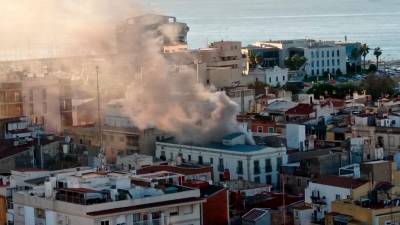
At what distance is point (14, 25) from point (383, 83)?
50.3ft

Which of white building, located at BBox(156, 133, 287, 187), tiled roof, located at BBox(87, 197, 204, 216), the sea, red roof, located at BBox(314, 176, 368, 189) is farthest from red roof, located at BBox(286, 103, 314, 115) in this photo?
the sea

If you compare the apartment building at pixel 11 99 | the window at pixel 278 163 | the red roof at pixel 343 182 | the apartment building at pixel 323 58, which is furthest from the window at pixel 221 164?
the apartment building at pixel 323 58

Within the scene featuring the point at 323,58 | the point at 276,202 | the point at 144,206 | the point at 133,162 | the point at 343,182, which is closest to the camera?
the point at 144,206

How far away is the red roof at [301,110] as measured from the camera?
30.3 meters

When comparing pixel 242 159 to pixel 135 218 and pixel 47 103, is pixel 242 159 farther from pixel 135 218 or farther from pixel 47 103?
pixel 135 218

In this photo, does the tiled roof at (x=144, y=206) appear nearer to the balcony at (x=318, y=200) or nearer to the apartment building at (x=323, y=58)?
the balcony at (x=318, y=200)

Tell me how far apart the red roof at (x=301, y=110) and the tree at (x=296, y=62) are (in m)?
20.3

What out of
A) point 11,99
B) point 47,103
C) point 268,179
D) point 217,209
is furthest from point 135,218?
point 11,99

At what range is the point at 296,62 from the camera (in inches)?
2023

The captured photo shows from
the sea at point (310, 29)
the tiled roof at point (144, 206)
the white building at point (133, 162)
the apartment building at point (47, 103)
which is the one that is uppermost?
the sea at point (310, 29)

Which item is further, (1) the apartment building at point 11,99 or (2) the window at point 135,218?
(1) the apartment building at point 11,99

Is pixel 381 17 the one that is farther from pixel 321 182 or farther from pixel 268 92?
pixel 321 182

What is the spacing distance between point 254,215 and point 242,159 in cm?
572

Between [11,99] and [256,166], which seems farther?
[11,99]
